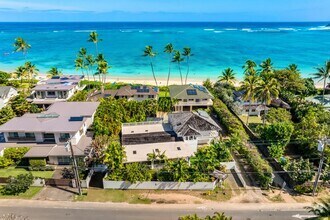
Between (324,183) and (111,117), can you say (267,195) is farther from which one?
(111,117)

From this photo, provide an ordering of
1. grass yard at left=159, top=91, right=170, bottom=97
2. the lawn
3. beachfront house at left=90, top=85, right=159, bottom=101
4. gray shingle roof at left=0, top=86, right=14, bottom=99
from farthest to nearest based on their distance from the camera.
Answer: grass yard at left=159, top=91, right=170, bottom=97 < beachfront house at left=90, top=85, right=159, bottom=101 < gray shingle roof at left=0, top=86, right=14, bottom=99 < the lawn

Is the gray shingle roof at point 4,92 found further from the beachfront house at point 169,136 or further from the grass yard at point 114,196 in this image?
the grass yard at point 114,196

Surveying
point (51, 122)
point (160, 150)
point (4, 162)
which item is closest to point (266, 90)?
point (160, 150)

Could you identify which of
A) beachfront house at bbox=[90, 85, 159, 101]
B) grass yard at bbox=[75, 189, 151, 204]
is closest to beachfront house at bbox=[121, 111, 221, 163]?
grass yard at bbox=[75, 189, 151, 204]

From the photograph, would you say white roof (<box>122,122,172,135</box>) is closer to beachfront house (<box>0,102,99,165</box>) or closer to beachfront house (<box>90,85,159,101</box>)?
beachfront house (<box>0,102,99,165</box>)

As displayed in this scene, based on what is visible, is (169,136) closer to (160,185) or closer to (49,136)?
(160,185)

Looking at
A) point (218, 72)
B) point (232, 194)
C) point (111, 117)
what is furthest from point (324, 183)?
point (218, 72)

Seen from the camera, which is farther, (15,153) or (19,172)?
(15,153)
